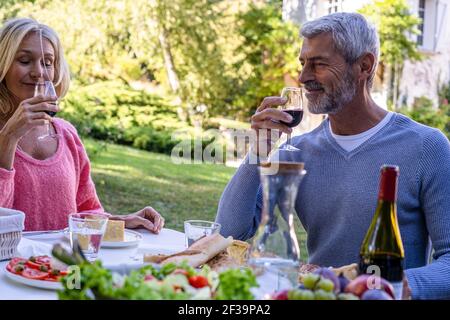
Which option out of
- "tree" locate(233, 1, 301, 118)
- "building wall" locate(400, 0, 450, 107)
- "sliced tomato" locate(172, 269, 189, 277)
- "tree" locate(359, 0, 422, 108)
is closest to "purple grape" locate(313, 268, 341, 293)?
"sliced tomato" locate(172, 269, 189, 277)

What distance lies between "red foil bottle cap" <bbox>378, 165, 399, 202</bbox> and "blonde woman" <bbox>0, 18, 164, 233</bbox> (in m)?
1.35

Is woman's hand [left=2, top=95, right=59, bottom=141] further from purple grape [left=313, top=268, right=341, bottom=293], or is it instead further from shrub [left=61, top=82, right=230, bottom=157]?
shrub [left=61, top=82, right=230, bottom=157]

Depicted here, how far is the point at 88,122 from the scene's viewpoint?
795 centimetres

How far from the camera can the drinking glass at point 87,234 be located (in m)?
1.86

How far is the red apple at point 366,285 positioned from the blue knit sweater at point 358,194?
101cm

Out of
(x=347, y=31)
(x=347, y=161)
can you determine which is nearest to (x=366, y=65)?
(x=347, y=31)

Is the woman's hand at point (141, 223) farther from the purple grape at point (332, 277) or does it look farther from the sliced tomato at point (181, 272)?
the purple grape at point (332, 277)

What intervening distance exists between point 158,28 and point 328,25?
34.1 ft

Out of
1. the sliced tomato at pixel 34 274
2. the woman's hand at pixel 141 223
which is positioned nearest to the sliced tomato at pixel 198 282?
the sliced tomato at pixel 34 274

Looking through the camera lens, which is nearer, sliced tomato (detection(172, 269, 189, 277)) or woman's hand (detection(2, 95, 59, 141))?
sliced tomato (detection(172, 269, 189, 277))

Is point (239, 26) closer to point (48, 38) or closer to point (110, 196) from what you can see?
point (110, 196)

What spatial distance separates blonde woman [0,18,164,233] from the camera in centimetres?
265

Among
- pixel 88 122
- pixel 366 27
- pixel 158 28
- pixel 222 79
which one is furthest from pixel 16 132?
pixel 222 79

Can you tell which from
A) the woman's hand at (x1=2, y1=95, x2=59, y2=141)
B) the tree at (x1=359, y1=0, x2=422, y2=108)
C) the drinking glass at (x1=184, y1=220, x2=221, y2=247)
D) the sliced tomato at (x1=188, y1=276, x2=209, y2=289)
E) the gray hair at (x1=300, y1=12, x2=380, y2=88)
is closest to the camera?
the sliced tomato at (x1=188, y1=276, x2=209, y2=289)
